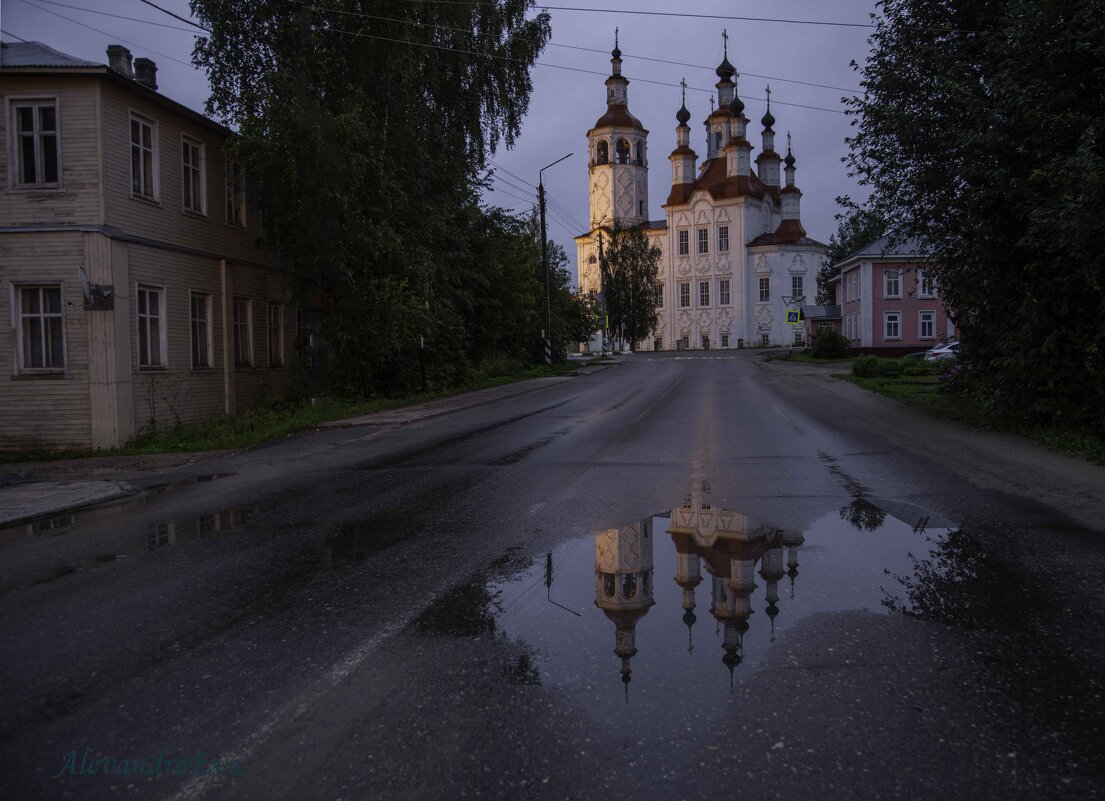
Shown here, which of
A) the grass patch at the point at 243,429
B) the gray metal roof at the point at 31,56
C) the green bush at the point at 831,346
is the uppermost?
the gray metal roof at the point at 31,56

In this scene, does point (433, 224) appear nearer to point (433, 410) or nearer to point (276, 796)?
point (433, 410)

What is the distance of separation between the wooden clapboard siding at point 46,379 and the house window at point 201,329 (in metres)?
3.48

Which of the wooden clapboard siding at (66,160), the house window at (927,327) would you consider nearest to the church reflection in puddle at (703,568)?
the wooden clapboard siding at (66,160)

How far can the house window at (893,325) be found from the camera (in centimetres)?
5338

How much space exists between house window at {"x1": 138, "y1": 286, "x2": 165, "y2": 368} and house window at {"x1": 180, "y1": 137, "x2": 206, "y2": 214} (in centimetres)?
251

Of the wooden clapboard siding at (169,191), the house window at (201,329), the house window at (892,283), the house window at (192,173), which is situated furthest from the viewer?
the house window at (892,283)

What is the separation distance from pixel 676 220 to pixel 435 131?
6337 cm

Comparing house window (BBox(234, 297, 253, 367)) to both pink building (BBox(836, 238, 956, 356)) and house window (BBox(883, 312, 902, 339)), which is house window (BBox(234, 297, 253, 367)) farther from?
house window (BBox(883, 312, 902, 339))

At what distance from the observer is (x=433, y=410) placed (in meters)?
20.8

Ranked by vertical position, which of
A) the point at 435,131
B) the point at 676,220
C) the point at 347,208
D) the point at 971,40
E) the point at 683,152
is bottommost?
the point at 347,208

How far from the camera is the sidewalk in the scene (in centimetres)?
949

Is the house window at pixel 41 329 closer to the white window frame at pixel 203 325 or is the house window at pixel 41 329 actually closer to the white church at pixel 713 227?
the white window frame at pixel 203 325

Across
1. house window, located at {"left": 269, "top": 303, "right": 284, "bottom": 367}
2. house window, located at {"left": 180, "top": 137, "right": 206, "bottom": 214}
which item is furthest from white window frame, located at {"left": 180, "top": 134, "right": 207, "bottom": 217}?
house window, located at {"left": 269, "top": 303, "right": 284, "bottom": 367}

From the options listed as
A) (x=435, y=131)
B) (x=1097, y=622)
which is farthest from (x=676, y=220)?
(x=1097, y=622)
